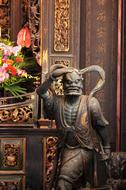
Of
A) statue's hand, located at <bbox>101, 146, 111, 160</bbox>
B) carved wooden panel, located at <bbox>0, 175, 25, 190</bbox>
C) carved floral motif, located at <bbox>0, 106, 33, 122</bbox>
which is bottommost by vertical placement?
carved wooden panel, located at <bbox>0, 175, 25, 190</bbox>

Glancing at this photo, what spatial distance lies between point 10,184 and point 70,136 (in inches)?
53.7

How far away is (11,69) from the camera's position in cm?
734

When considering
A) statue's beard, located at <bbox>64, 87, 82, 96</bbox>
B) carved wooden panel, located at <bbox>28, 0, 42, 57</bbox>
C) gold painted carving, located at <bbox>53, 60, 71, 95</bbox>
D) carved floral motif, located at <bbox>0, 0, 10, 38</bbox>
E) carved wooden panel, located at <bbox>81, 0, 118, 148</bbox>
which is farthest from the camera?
carved floral motif, located at <bbox>0, 0, 10, 38</bbox>

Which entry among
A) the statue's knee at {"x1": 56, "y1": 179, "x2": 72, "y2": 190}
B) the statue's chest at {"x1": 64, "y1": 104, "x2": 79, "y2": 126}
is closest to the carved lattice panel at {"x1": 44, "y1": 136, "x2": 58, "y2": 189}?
the statue's chest at {"x1": 64, "y1": 104, "x2": 79, "y2": 126}

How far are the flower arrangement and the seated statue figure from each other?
47.5 inches

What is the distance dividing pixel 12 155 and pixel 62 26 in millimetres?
1638

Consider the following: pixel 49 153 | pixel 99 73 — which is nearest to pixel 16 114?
pixel 49 153

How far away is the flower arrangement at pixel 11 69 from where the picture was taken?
7.31 meters

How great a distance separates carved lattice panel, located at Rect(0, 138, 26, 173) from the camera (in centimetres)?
718

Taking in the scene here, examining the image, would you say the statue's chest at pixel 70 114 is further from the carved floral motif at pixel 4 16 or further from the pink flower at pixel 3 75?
the carved floral motif at pixel 4 16

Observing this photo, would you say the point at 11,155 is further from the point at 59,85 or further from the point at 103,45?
the point at 103,45

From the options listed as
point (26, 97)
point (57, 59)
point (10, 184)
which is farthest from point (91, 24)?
point (10, 184)

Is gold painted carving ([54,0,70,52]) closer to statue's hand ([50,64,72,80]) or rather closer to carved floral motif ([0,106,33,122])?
carved floral motif ([0,106,33,122])

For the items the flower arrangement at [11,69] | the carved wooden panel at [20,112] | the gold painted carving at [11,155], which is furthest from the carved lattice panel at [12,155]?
the flower arrangement at [11,69]
